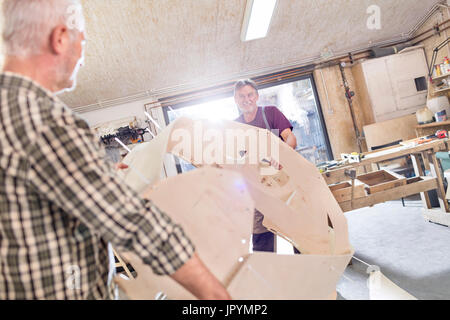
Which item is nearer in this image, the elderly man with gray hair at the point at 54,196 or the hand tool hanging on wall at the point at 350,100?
the elderly man with gray hair at the point at 54,196

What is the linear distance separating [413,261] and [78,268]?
313 centimetres

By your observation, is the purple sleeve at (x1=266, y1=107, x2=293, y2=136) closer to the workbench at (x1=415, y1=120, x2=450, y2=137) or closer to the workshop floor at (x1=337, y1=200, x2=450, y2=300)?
the workshop floor at (x1=337, y1=200, x2=450, y2=300)

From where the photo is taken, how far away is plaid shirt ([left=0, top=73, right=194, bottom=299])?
0.64m

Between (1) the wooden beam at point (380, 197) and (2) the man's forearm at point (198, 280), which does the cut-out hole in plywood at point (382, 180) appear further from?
(2) the man's forearm at point (198, 280)

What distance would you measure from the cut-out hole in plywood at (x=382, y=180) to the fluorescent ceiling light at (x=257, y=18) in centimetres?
258

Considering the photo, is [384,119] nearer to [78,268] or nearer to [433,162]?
[433,162]

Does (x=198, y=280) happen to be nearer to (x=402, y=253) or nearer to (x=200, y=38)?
(x=402, y=253)

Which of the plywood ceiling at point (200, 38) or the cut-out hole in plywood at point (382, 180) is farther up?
the plywood ceiling at point (200, 38)

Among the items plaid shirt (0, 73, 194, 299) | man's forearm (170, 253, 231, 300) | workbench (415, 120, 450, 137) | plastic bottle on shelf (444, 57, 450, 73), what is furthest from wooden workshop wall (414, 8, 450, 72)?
plaid shirt (0, 73, 194, 299)

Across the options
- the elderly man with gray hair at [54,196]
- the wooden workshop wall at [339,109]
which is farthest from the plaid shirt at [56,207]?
the wooden workshop wall at [339,109]

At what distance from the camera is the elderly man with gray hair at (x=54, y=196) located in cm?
64

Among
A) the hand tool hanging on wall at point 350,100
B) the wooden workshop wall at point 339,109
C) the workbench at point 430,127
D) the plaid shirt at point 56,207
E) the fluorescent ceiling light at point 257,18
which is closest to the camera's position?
the plaid shirt at point 56,207

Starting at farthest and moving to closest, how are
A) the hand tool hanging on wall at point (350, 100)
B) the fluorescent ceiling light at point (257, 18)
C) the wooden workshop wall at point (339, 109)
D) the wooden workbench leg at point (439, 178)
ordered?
the wooden workshop wall at point (339, 109)
the hand tool hanging on wall at point (350, 100)
the fluorescent ceiling light at point (257, 18)
the wooden workbench leg at point (439, 178)

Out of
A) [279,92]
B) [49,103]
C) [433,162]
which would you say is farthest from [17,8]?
[279,92]
